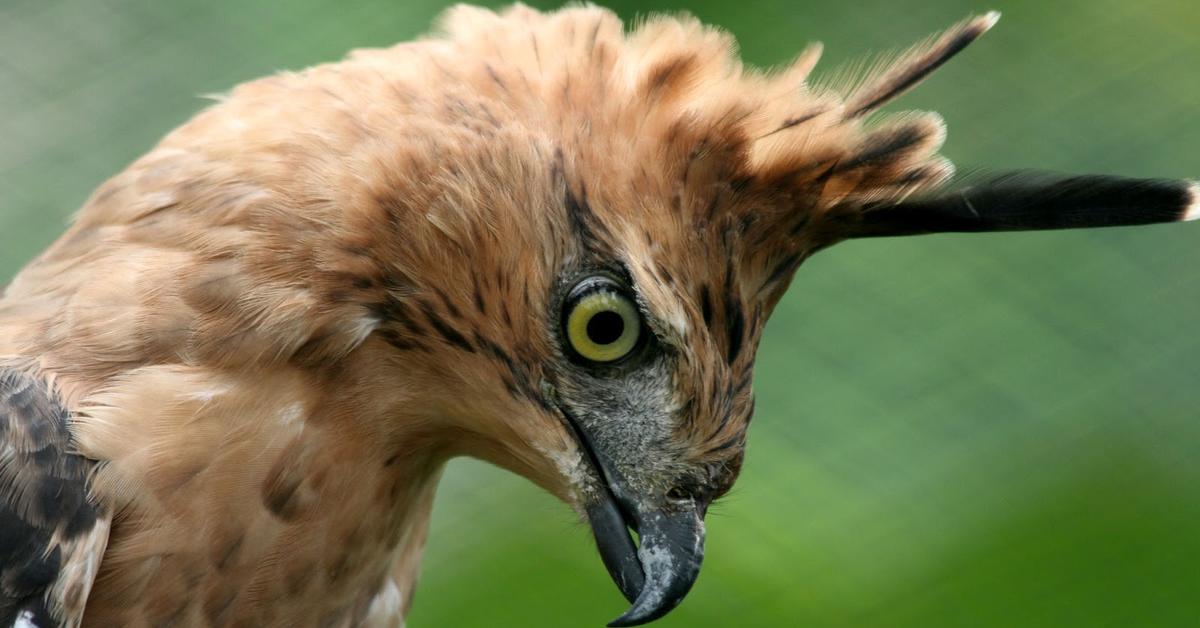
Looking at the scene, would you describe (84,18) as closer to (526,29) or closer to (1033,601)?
(526,29)

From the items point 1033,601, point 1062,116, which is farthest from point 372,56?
point 1062,116

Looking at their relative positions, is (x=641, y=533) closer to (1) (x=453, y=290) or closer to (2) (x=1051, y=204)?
(1) (x=453, y=290)

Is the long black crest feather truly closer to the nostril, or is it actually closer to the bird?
the bird

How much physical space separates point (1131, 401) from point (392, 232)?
3195mm

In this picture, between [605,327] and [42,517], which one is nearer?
[42,517]

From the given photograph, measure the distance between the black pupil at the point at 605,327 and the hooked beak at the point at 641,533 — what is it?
0.13 meters

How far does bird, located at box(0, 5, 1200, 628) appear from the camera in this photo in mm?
2014

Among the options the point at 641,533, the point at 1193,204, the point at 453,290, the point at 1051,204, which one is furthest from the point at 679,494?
the point at 1193,204

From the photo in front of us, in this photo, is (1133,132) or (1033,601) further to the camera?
(1133,132)

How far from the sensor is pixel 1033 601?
403 cm

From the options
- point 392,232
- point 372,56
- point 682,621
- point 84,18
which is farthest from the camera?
point 84,18

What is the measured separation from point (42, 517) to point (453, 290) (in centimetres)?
59

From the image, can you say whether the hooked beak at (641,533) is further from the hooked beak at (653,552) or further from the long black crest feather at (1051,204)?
the long black crest feather at (1051,204)

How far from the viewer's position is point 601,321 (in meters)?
2.02
